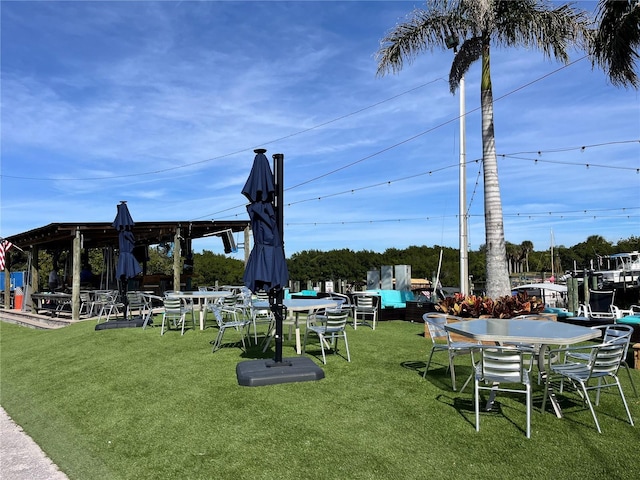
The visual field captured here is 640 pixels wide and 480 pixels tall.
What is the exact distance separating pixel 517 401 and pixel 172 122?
56.0 feet

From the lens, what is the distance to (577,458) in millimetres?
3303

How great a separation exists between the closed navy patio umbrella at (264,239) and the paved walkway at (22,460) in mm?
2490

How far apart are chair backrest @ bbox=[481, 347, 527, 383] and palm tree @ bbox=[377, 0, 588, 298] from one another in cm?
591

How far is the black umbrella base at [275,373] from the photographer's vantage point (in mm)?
5148

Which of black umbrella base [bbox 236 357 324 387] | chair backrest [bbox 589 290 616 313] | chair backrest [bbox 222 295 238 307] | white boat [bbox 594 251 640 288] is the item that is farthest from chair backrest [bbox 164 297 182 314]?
white boat [bbox 594 251 640 288]

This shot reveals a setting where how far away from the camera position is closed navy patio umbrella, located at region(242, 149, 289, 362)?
551 cm

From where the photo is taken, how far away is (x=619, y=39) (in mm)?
8828

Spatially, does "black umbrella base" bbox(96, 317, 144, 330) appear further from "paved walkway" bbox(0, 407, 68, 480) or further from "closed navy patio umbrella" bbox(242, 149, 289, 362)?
"closed navy patio umbrella" bbox(242, 149, 289, 362)

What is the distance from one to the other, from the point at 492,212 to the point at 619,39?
380 cm

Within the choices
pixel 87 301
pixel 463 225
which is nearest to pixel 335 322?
pixel 463 225

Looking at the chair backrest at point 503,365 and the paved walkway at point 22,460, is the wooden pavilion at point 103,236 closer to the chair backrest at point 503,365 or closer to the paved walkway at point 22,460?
the paved walkway at point 22,460

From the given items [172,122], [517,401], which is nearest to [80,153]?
[172,122]

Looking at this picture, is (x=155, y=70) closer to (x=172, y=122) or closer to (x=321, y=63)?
(x=172, y=122)

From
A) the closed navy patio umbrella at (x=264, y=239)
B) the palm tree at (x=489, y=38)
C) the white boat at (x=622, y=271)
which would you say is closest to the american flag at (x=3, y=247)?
the palm tree at (x=489, y=38)
